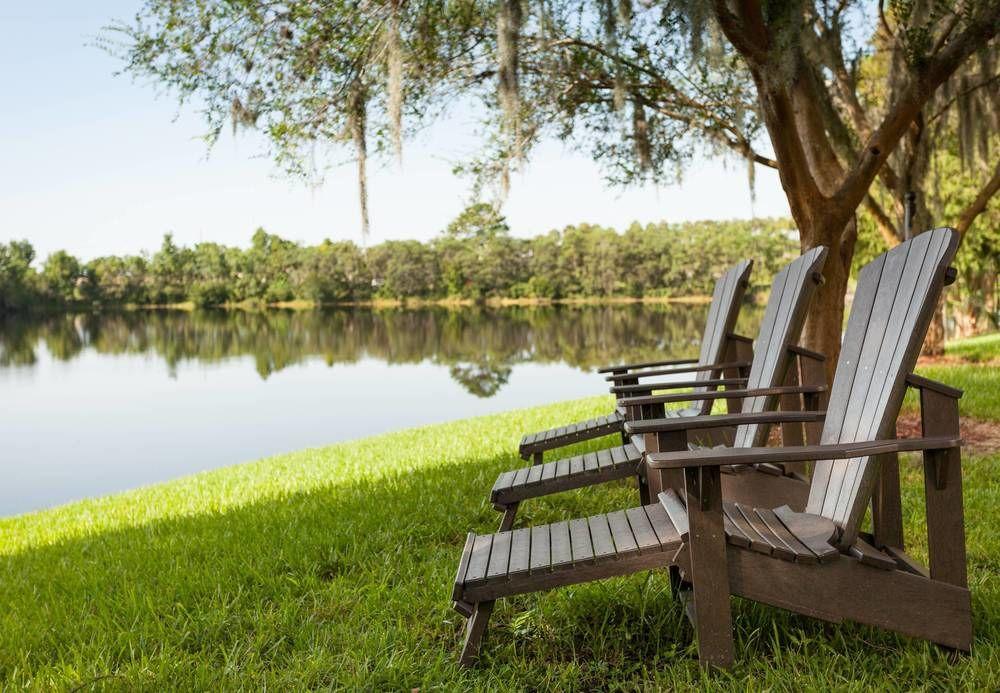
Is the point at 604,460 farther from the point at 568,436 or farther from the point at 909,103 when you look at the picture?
the point at 909,103

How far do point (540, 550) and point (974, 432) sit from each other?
492 centimetres

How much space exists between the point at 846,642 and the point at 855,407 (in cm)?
66

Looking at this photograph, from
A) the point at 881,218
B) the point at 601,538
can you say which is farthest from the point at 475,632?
the point at 881,218

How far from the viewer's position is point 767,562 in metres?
1.92

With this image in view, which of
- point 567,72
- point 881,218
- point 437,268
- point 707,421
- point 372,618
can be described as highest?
point 437,268

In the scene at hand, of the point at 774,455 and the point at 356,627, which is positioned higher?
the point at 774,455

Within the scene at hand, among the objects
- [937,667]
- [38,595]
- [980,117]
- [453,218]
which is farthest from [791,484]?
[980,117]

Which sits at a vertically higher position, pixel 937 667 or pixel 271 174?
pixel 271 174

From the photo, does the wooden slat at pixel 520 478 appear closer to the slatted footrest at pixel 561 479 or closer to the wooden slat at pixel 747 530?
the slatted footrest at pixel 561 479

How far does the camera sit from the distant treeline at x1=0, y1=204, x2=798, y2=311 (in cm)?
6353

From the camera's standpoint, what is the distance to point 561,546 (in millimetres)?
2158

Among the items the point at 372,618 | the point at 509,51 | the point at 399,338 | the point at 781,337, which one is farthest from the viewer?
the point at 399,338

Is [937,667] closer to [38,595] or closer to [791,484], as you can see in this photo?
[791,484]

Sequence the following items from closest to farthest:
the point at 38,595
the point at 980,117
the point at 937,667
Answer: the point at 937,667 < the point at 38,595 < the point at 980,117
